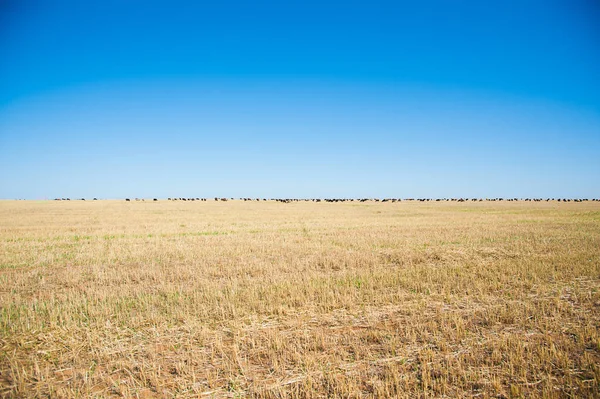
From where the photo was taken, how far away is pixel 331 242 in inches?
728

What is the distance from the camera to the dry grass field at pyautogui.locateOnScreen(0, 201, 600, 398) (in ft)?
15.4

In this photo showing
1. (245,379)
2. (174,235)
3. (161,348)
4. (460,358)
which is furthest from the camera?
(174,235)

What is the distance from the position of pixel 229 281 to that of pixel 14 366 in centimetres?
560

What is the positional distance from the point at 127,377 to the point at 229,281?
5.34 meters

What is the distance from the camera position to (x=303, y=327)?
676 cm

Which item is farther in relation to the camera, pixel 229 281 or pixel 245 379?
pixel 229 281

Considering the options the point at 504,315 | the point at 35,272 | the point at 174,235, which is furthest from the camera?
the point at 174,235

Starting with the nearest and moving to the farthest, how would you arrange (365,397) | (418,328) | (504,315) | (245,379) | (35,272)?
1. (365,397)
2. (245,379)
3. (418,328)
4. (504,315)
5. (35,272)

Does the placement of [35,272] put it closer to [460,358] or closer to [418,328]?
[418,328]

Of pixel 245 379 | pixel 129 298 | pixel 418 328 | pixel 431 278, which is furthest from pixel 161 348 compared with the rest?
pixel 431 278

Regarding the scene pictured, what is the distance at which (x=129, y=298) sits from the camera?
8.80m

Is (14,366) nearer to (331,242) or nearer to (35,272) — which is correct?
(35,272)

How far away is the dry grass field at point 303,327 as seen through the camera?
15.4 feet

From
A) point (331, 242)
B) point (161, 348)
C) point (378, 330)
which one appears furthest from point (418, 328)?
point (331, 242)
